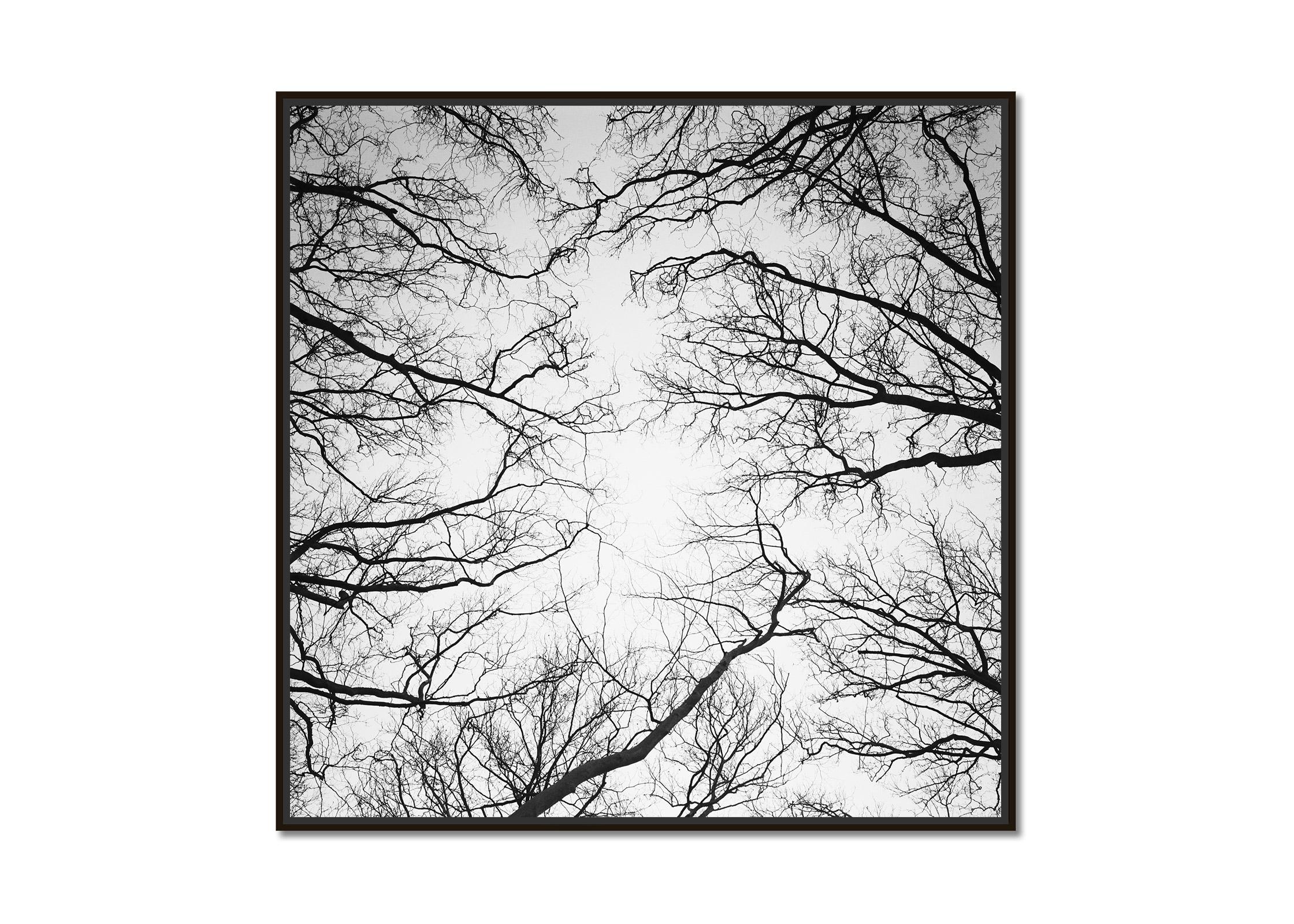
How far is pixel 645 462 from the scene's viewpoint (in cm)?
232

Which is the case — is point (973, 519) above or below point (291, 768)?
above

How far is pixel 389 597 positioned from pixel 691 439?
91cm

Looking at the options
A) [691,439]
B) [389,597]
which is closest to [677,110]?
[691,439]

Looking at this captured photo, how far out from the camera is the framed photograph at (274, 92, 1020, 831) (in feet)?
7.49

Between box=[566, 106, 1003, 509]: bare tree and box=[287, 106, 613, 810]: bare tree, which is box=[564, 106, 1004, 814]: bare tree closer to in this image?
box=[566, 106, 1003, 509]: bare tree

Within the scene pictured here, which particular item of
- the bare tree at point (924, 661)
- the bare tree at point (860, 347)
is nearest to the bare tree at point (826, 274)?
the bare tree at point (860, 347)

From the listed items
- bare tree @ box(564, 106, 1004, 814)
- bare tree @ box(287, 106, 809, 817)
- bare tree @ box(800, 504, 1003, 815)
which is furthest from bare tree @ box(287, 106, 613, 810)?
bare tree @ box(800, 504, 1003, 815)

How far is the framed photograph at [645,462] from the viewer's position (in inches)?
89.9

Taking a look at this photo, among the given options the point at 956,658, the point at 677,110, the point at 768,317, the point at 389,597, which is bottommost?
the point at 956,658

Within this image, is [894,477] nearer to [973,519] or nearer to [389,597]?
[973,519]

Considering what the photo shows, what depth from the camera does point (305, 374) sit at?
2.34 meters

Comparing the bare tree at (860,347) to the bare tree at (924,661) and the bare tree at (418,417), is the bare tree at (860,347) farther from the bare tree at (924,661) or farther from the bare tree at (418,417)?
the bare tree at (418,417)
